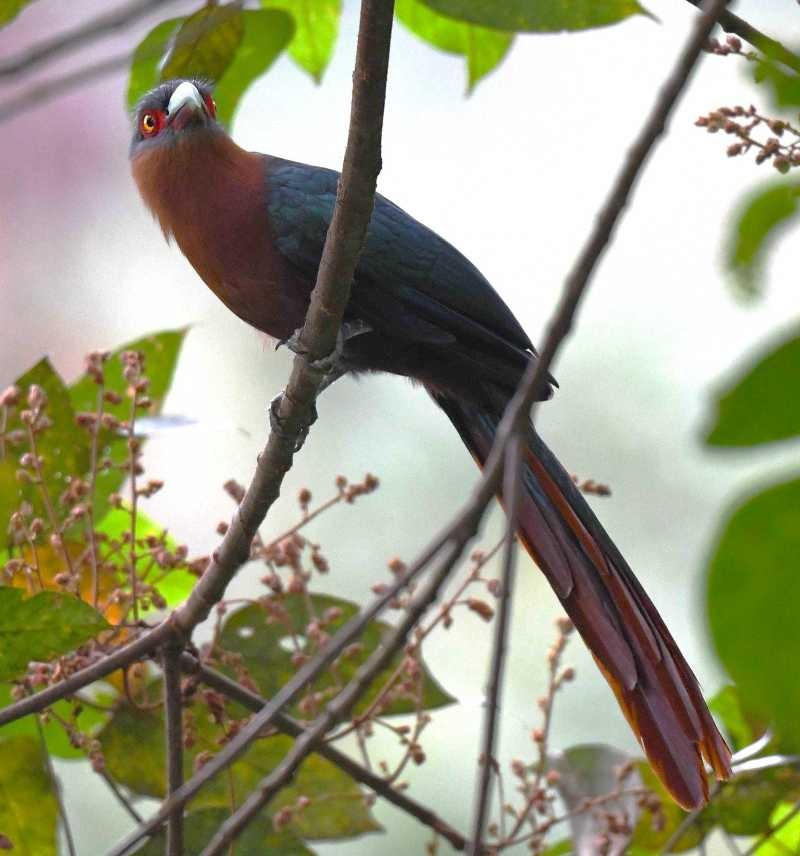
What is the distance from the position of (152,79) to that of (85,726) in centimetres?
113

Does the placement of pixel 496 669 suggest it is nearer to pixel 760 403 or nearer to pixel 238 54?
pixel 760 403

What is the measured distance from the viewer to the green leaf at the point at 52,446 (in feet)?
6.56

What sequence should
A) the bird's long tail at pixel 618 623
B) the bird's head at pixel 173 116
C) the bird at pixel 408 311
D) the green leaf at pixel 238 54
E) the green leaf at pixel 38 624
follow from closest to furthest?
the green leaf at pixel 38 624 < the green leaf at pixel 238 54 < the bird's long tail at pixel 618 623 < the bird at pixel 408 311 < the bird's head at pixel 173 116

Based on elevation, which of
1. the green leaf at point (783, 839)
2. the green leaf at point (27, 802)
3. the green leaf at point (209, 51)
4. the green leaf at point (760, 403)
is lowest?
the green leaf at point (783, 839)

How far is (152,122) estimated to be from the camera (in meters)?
2.75

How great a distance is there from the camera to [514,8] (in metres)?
1.44

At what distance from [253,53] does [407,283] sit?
591mm

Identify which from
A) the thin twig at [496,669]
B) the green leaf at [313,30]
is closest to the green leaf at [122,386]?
the green leaf at [313,30]

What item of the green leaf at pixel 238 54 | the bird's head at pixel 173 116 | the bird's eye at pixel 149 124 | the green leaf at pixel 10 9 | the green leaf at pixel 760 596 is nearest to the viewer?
the green leaf at pixel 760 596

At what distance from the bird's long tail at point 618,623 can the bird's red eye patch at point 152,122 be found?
0.92 m

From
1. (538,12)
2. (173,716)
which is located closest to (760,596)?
(538,12)

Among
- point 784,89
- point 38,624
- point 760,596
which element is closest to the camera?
point 760,596

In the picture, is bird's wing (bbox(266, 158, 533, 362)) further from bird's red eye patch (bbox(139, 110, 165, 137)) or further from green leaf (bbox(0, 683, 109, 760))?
green leaf (bbox(0, 683, 109, 760))

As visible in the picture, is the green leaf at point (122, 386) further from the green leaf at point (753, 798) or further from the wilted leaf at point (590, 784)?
the green leaf at point (753, 798)
